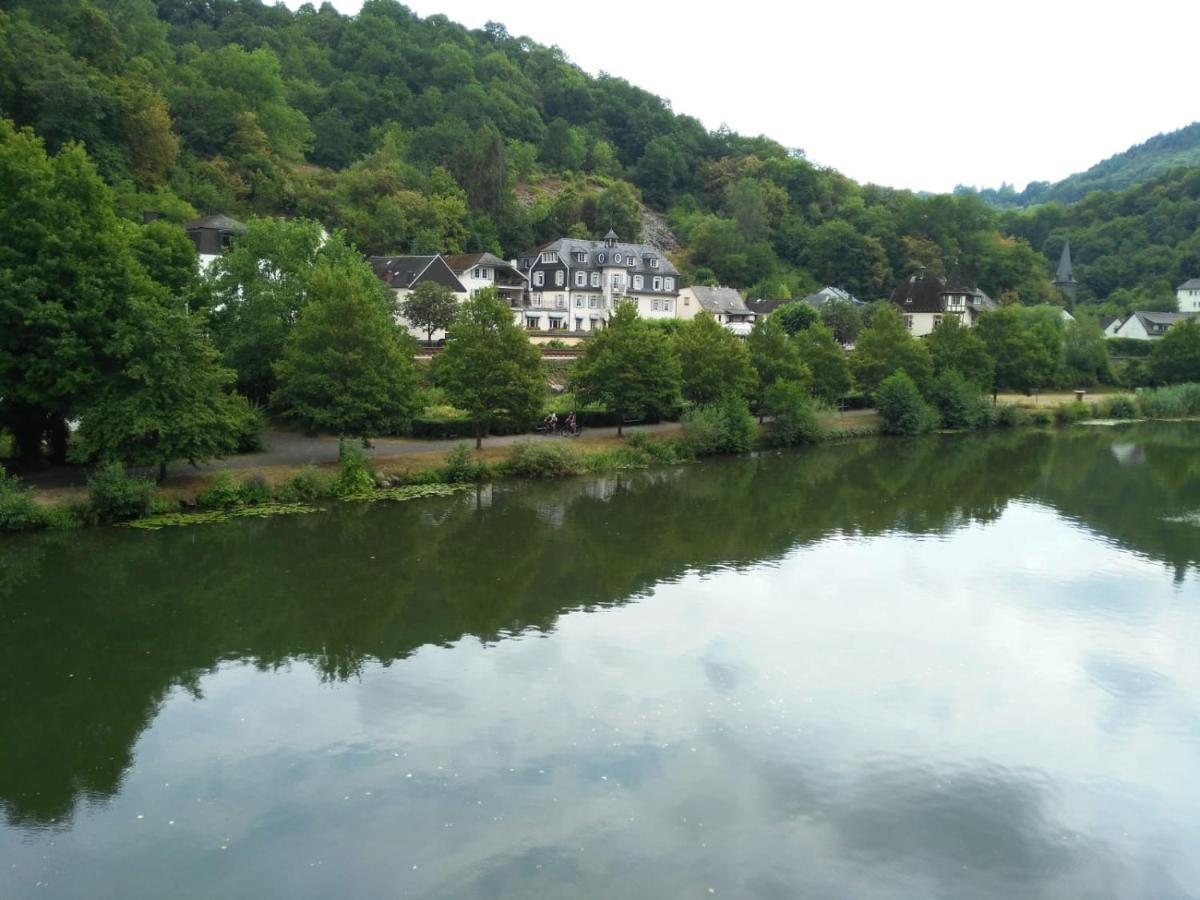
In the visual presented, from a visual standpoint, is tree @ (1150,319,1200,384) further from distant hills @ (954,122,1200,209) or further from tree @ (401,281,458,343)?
distant hills @ (954,122,1200,209)

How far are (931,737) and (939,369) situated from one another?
140 ft

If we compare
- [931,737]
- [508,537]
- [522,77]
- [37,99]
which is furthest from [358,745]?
[522,77]

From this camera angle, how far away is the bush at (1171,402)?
194 ft

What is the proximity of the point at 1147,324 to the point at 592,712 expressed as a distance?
9343cm

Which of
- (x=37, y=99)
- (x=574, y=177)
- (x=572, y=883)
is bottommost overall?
(x=572, y=883)

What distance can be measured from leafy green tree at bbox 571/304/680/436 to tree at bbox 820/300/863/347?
34641mm

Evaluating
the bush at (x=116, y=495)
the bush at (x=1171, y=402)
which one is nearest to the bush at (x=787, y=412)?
the bush at (x=116, y=495)

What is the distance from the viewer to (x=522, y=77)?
119875mm

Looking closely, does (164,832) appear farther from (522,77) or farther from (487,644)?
(522,77)

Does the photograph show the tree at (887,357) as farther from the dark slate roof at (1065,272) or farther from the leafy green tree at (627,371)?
the dark slate roof at (1065,272)

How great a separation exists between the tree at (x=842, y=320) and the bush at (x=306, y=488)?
4963 centimetres

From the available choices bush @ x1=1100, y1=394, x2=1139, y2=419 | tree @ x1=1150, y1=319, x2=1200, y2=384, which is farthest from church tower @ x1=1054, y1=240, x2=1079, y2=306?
bush @ x1=1100, y1=394, x2=1139, y2=419

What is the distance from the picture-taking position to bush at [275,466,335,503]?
26891mm

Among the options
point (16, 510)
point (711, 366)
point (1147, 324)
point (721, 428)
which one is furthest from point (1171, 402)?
point (16, 510)
